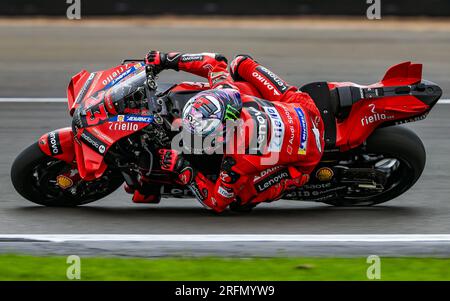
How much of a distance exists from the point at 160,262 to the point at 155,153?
950 millimetres

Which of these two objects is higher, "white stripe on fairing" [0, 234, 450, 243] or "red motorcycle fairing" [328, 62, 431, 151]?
"red motorcycle fairing" [328, 62, 431, 151]

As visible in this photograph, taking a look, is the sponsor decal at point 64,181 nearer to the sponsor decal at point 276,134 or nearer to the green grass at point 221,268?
the green grass at point 221,268

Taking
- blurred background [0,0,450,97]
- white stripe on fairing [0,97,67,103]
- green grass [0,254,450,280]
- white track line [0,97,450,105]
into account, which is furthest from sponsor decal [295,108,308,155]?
blurred background [0,0,450,97]

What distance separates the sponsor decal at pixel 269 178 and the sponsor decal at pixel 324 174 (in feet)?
1.03

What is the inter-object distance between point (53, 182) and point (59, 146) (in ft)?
1.29

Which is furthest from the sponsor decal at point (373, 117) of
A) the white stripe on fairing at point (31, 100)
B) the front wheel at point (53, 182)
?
the white stripe on fairing at point (31, 100)

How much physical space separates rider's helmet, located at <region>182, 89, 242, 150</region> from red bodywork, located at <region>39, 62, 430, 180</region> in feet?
1.47

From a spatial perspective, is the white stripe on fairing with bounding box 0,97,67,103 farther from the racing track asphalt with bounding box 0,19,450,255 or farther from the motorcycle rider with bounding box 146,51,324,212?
the motorcycle rider with bounding box 146,51,324,212

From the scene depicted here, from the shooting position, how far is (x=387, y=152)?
7863mm

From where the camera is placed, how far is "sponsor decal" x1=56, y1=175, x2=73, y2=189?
7.91 m

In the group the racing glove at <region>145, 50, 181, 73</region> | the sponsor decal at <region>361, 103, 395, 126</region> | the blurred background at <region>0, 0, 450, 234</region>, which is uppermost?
the racing glove at <region>145, 50, 181, 73</region>
